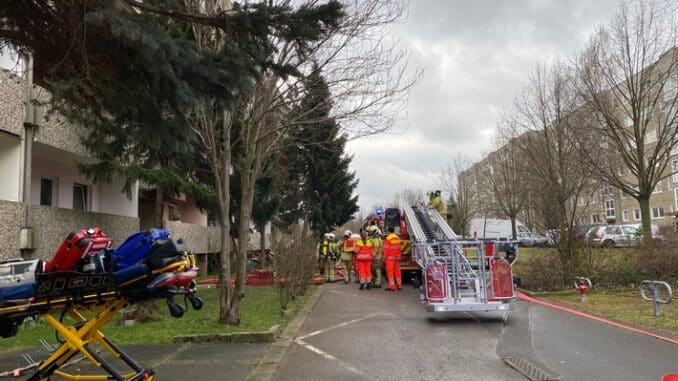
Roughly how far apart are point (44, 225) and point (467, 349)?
9.19 metres

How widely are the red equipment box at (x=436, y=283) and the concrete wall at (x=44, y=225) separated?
8.01 metres

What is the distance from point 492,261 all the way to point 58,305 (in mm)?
7784

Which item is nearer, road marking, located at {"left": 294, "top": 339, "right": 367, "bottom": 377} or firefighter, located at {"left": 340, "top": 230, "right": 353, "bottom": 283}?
road marking, located at {"left": 294, "top": 339, "right": 367, "bottom": 377}

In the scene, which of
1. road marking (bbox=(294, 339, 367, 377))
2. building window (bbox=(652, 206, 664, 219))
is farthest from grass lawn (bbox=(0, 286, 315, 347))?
building window (bbox=(652, 206, 664, 219))

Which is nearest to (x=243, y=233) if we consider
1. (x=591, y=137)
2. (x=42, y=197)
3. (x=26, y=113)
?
(x=26, y=113)

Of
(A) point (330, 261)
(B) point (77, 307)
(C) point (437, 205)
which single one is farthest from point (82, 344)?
(C) point (437, 205)

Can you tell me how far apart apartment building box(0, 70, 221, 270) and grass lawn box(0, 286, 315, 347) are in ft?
6.64

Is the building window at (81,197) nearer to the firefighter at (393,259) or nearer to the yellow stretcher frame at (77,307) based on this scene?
the firefighter at (393,259)

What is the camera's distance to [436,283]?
10.3m

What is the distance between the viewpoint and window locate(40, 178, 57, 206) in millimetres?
15023

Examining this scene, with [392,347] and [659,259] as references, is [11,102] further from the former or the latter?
[659,259]

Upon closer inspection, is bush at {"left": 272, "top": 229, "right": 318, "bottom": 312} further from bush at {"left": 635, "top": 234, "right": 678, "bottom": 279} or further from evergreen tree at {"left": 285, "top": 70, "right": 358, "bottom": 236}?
evergreen tree at {"left": 285, "top": 70, "right": 358, "bottom": 236}

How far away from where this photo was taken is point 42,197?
1501 centimetres

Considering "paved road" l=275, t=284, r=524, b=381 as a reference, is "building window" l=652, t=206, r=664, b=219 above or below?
above
